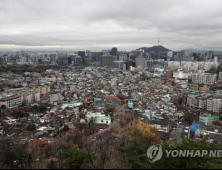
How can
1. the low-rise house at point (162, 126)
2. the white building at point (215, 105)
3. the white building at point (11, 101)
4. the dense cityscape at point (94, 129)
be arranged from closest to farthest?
the dense cityscape at point (94, 129), the low-rise house at point (162, 126), the white building at point (11, 101), the white building at point (215, 105)

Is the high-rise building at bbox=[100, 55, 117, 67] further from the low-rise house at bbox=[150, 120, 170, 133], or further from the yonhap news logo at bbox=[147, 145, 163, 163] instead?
the yonhap news logo at bbox=[147, 145, 163, 163]

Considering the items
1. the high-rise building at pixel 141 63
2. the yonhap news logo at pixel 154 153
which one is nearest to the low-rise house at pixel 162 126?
the yonhap news logo at pixel 154 153

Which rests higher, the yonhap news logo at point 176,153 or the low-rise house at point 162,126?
the yonhap news logo at point 176,153

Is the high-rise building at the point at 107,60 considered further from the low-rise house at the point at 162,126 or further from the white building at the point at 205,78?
the low-rise house at the point at 162,126

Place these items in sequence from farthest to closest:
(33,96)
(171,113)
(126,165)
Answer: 1. (33,96)
2. (171,113)
3. (126,165)

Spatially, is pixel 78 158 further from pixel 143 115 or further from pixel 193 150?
pixel 143 115

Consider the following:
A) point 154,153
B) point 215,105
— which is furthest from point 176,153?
point 215,105

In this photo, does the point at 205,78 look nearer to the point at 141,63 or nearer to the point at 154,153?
the point at 141,63

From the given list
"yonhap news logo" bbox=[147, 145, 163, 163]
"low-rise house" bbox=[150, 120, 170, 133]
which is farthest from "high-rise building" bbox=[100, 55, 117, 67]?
"yonhap news logo" bbox=[147, 145, 163, 163]

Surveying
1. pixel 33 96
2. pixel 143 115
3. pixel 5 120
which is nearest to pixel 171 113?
pixel 143 115
